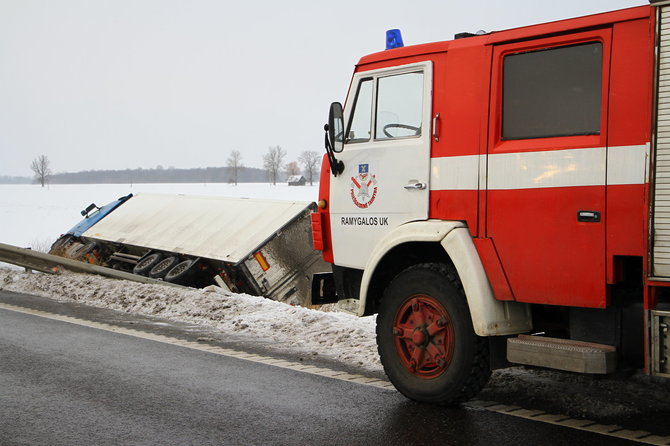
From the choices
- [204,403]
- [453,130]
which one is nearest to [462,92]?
[453,130]

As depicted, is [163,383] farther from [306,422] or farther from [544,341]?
[544,341]

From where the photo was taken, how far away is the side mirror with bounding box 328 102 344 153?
6199 mm

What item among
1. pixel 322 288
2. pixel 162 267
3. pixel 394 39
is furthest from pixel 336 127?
pixel 162 267

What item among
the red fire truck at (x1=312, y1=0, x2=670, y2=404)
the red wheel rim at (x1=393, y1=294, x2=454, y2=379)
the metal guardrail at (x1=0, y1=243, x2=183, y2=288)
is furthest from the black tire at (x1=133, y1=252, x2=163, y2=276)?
the red wheel rim at (x1=393, y1=294, x2=454, y2=379)

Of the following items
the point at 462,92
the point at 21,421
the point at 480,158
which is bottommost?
the point at 21,421

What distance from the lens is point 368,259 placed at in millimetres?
6008

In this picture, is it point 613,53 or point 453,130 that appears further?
point 453,130

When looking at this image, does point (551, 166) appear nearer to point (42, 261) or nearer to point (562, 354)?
point (562, 354)

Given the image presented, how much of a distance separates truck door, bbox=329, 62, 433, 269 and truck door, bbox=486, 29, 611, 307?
26.0 inches

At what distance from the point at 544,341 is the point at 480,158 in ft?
4.43

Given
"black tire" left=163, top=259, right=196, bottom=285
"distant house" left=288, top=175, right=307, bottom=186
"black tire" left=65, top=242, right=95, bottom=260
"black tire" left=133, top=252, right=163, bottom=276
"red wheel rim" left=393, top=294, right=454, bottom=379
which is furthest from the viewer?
"distant house" left=288, top=175, right=307, bottom=186

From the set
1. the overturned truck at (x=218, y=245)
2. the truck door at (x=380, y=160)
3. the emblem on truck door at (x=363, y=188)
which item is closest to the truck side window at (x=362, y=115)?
the truck door at (x=380, y=160)

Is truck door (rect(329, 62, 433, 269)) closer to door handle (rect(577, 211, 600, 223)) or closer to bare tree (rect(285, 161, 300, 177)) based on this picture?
door handle (rect(577, 211, 600, 223))

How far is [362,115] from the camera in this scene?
629 cm
